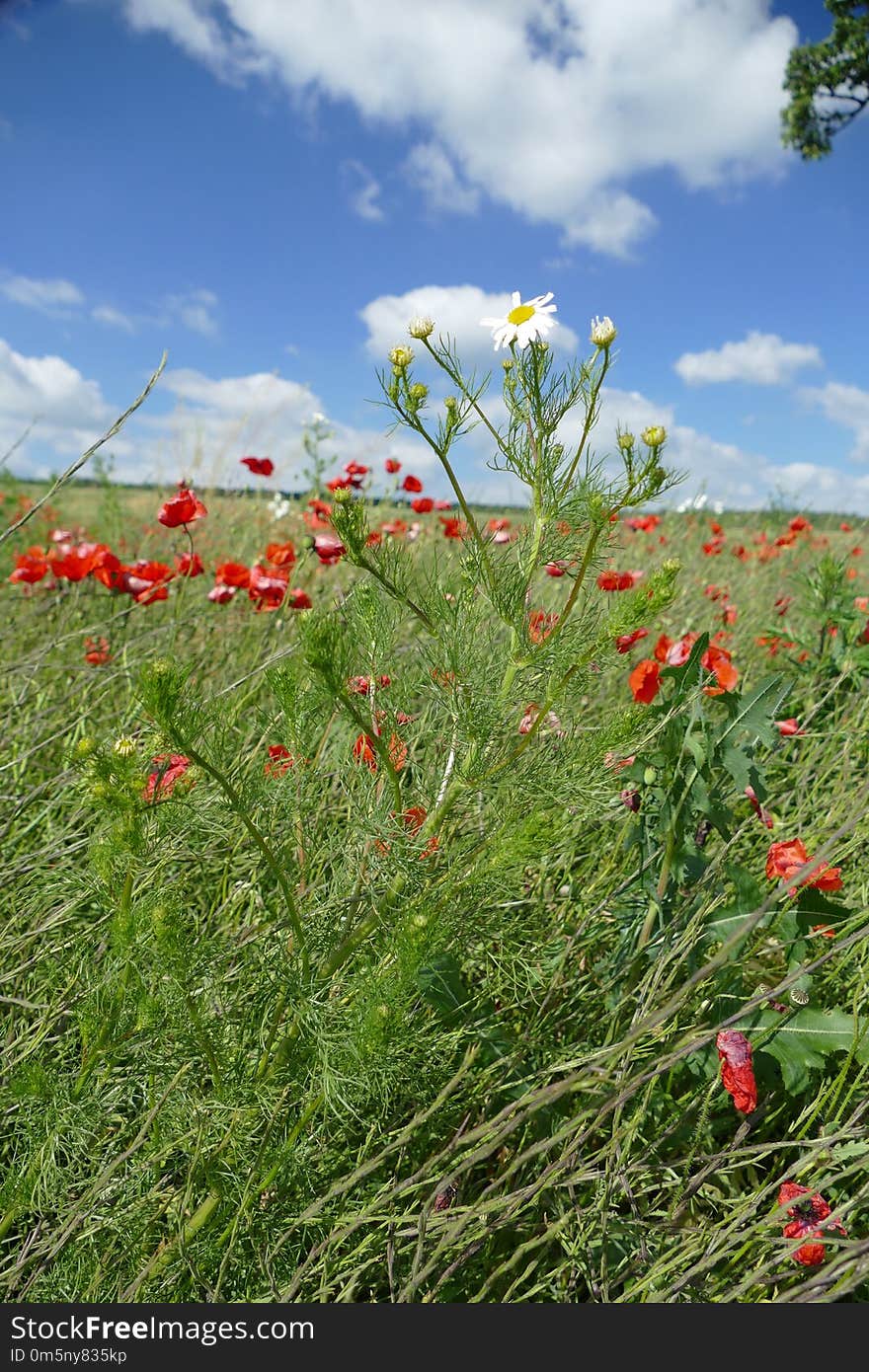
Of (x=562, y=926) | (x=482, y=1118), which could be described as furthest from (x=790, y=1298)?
(x=562, y=926)

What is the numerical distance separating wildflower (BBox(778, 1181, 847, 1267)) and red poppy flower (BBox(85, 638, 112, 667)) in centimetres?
179

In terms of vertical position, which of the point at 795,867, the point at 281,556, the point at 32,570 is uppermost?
the point at 281,556

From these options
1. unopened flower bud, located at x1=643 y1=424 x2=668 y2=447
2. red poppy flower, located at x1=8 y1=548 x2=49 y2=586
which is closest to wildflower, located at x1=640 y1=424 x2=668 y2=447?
unopened flower bud, located at x1=643 y1=424 x2=668 y2=447

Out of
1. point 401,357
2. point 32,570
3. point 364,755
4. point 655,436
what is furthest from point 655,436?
point 32,570

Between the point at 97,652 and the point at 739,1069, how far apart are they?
1707mm

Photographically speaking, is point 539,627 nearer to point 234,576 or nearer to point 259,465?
point 234,576

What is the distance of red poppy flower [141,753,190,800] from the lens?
1149mm

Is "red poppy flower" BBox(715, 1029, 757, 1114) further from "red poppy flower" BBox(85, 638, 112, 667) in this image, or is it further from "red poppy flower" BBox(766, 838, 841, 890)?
"red poppy flower" BBox(85, 638, 112, 667)

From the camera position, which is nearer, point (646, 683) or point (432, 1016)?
point (432, 1016)

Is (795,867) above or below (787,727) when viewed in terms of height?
below

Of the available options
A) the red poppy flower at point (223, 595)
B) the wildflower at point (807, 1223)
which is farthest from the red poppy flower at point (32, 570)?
the wildflower at point (807, 1223)

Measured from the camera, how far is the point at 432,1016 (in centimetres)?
130

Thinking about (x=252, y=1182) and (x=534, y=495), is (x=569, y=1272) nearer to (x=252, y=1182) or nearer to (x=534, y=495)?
(x=252, y=1182)

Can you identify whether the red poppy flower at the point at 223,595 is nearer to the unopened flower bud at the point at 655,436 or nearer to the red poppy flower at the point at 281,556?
the red poppy flower at the point at 281,556
